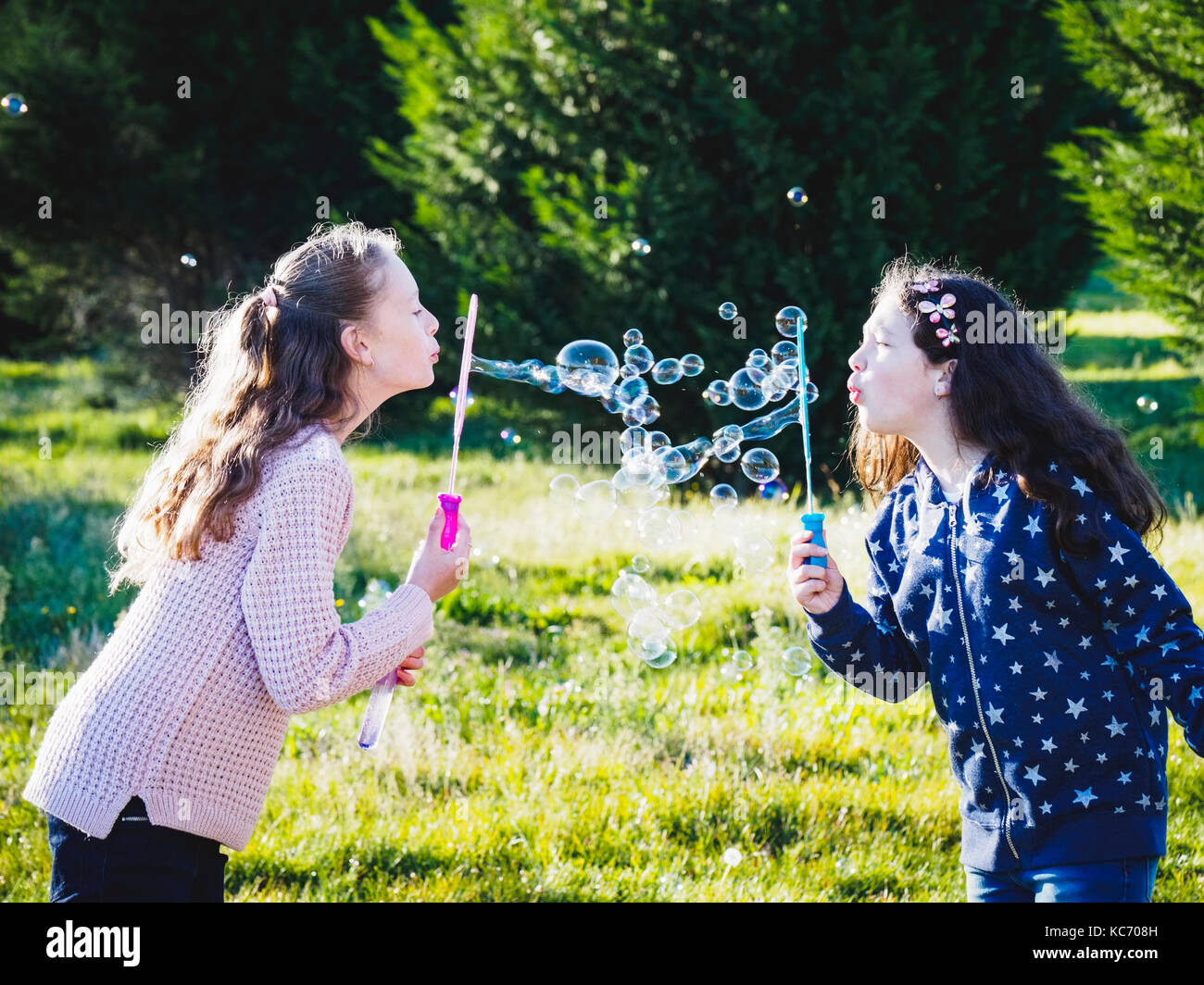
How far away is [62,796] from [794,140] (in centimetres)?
623

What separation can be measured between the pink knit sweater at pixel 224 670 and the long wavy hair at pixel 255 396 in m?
0.04

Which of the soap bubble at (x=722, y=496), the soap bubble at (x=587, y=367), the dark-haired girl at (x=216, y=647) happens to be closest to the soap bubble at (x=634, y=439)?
the soap bubble at (x=587, y=367)

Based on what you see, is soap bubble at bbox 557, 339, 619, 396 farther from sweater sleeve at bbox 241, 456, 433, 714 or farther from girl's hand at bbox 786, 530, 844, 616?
sweater sleeve at bbox 241, 456, 433, 714

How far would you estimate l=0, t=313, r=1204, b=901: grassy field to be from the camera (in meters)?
3.24

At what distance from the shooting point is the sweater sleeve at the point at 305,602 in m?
2.05

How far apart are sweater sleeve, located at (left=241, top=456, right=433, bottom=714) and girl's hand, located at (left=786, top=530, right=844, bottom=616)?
0.80m

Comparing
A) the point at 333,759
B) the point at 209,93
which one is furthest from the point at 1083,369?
the point at 333,759

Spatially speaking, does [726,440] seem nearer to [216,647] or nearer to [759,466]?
[759,466]

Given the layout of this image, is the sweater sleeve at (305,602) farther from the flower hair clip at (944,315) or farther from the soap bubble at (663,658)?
the soap bubble at (663,658)

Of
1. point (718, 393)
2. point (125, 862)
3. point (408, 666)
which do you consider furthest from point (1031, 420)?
point (125, 862)

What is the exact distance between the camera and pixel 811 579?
2414 mm

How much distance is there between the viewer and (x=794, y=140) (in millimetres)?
7352

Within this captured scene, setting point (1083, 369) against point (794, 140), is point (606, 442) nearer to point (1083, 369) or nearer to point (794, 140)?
point (794, 140)

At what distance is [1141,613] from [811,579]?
1.95 ft
